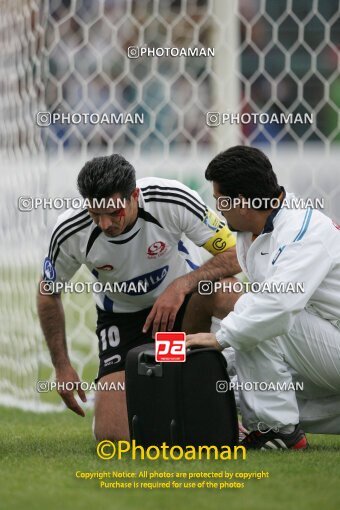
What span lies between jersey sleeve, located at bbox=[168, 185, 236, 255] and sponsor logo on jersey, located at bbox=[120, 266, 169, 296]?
0.54ft

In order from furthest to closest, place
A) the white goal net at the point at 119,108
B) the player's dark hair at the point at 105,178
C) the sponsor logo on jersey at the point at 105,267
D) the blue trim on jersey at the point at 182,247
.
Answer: the white goal net at the point at 119,108 → the blue trim on jersey at the point at 182,247 → the sponsor logo on jersey at the point at 105,267 → the player's dark hair at the point at 105,178

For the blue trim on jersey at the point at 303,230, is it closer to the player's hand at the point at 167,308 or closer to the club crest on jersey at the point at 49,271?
the player's hand at the point at 167,308

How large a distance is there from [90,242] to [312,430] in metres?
0.83

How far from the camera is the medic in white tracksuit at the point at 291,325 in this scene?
8.05ft

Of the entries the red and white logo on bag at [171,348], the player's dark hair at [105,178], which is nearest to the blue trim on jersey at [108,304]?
the player's dark hair at [105,178]

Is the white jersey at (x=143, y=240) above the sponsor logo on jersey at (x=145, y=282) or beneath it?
above

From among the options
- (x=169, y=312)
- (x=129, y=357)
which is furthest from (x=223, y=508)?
(x=169, y=312)

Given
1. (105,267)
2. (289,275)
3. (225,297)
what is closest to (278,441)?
(289,275)

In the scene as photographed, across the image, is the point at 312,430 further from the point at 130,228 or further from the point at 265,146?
the point at 265,146

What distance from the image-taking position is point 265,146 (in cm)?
614

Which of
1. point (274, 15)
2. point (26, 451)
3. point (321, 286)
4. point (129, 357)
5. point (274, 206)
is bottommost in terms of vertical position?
point (26, 451)

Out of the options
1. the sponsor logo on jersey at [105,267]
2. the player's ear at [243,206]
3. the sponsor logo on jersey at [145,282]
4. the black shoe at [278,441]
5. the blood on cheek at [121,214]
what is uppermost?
the player's ear at [243,206]

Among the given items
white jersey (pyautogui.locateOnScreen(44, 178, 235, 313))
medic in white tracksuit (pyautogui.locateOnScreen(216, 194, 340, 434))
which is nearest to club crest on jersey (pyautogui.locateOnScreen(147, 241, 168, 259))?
white jersey (pyautogui.locateOnScreen(44, 178, 235, 313))

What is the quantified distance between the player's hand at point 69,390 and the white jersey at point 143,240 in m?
0.27
